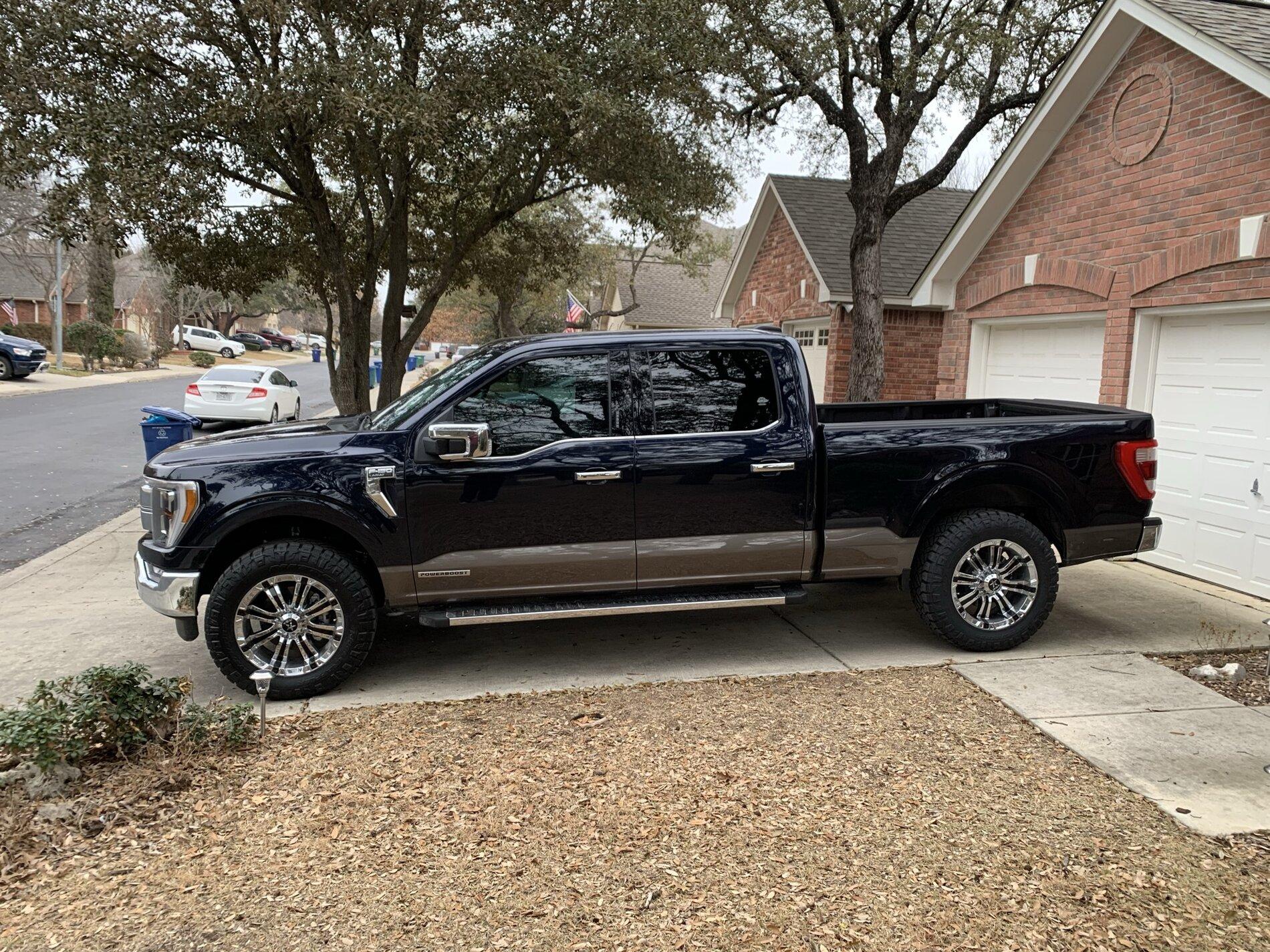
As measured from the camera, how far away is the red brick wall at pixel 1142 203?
7223mm

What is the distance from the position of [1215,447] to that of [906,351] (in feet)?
22.0

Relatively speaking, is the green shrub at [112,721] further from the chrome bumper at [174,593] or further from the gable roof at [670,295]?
the gable roof at [670,295]

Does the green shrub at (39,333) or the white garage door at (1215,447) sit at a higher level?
the green shrub at (39,333)

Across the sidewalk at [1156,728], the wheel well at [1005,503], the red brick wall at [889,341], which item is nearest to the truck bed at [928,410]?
the wheel well at [1005,503]

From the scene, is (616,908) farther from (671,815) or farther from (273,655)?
(273,655)

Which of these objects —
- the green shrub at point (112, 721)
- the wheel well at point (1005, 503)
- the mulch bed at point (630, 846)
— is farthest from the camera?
the wheel well at point (1005, 503)

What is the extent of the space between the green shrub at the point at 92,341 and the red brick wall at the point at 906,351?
33406 millimetres

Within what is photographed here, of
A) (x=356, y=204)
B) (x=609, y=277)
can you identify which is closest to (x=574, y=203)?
(x=609, y=277)

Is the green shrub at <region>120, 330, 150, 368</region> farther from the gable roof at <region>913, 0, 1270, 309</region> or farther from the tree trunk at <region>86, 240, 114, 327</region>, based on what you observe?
the gable roof at <region>913, 0, 1270, 309</region>

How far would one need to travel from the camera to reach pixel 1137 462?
577cm

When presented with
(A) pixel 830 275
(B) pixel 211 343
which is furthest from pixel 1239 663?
(B) pixel 211 343

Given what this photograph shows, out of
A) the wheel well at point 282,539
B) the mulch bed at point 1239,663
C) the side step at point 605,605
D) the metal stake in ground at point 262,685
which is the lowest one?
the mulch bed at point 1239,663

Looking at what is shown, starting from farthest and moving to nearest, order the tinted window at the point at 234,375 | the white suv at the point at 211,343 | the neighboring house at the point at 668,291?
the white suv at the point at 211,343
the neighboring house at the point at 668,291
the tinted window at the point at 234,375

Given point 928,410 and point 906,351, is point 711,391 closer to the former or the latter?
point 928,410
